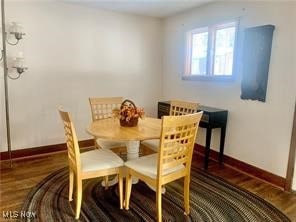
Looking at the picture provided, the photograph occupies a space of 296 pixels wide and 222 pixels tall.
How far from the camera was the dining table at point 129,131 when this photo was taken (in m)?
2.09

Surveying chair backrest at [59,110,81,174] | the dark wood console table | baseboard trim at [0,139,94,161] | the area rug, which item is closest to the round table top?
chair backrest at [59,110,81,174]

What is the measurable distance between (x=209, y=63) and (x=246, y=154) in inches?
56.0

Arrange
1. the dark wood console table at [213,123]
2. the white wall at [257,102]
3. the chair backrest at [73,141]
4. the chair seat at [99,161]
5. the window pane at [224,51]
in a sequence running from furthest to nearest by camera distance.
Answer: the window pane at [224,51] → the dark wood console table at [213,123] → the white wall at [257,102] → the chair seat at [99,161] → the chair backrest at [73,141]

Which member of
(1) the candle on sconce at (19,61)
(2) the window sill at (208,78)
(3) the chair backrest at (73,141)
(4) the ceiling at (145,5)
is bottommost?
(3) the chair backrest at (73,141)

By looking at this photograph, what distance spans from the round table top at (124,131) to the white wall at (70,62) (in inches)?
55.5

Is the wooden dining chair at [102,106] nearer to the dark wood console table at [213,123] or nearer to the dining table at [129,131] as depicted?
the dining table at [129,131]

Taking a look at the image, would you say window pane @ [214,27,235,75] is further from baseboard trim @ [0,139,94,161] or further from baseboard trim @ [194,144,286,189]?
baseboard trim @ [0,139,94,161]

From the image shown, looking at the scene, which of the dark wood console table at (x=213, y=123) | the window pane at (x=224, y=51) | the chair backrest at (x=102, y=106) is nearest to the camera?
the chair backrest at (x=102, y=106)

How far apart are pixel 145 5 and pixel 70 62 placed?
1423 mm

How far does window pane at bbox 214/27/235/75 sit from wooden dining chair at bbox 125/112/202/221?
167 centimetres

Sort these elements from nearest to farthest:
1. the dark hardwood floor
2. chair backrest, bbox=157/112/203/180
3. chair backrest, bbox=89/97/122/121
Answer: chair backrest, bbox=157/112/203/180, the dark hardwood floor, chair backrest, bbox=89/97/122/121

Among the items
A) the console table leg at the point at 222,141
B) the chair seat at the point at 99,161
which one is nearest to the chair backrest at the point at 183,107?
the console table leg at the point at 222,141

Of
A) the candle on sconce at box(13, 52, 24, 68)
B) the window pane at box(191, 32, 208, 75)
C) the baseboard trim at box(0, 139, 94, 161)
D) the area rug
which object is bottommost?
the area rug

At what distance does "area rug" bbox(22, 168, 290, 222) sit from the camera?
2137mm
